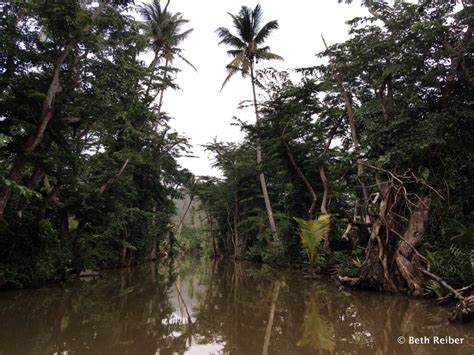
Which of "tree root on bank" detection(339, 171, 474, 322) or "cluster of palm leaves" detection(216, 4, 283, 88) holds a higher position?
"cluster of palm leaves" detection(216, 4, 283, 88)

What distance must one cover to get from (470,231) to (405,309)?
2249 millimetres

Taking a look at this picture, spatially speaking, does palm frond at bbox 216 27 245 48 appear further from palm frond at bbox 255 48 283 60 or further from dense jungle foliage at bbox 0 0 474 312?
dense jungle foliage at bbox 0 0 474 312

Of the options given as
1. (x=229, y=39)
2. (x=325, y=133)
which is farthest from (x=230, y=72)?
A: (x=325, y=133)

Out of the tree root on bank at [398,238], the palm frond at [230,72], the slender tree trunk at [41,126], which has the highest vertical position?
the palm frond at [230,72]

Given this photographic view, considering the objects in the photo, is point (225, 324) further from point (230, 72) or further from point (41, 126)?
point (230, 72)

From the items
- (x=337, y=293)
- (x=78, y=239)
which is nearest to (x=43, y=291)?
(x=78, y=239)

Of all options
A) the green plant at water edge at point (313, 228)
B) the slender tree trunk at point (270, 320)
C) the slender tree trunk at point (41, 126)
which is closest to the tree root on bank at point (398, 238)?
the green plant at water edge at point (313, 228)

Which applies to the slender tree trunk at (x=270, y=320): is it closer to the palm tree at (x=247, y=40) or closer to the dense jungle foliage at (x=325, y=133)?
the dense jungle foliage at (x=325, y=133)

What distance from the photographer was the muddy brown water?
187 inches

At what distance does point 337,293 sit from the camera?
940cm

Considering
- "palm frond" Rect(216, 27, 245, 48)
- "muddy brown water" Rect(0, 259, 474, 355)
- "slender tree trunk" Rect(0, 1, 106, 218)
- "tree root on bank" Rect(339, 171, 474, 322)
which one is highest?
"palm frond" Rect(216, 27, 245, 48)

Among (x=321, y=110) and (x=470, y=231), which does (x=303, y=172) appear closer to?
(x=321, y=110)

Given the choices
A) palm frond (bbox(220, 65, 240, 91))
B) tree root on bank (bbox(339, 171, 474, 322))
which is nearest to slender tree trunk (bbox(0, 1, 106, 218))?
tree root on bank (bbox(339, 171, 474, 322))

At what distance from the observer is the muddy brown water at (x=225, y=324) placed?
4750mm
